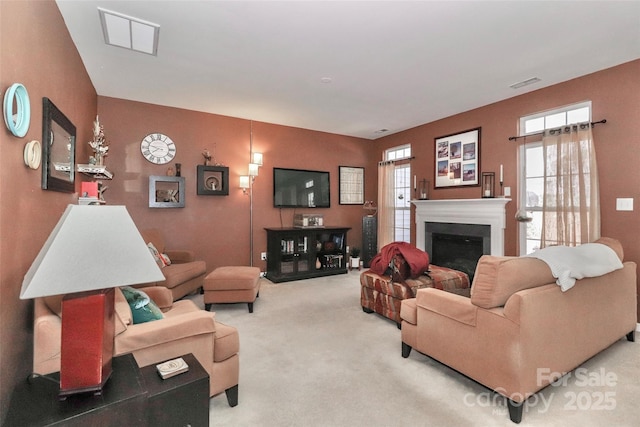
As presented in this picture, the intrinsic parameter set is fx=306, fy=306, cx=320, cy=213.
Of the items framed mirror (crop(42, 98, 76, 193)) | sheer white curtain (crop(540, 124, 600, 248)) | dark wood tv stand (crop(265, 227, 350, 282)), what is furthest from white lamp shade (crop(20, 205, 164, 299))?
sheer white curtain (crop(540, 124, 600, 248))

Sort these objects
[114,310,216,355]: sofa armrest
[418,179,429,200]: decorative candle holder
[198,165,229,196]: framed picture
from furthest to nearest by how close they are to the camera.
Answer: [418,179,429,200]: decorative candle holder → [198,165,229,196]: framed picture → [114,310,216,355]: sofa armrest

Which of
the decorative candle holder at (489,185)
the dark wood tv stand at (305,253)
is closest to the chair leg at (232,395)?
the dark wood tv stand at (305,253)

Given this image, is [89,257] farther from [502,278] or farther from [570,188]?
[570,188]

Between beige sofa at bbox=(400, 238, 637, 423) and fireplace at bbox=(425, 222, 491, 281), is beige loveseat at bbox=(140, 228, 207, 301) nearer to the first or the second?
beige sofa at bbox=(400, 238, 637, 423)

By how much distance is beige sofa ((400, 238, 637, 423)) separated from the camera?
1709mm

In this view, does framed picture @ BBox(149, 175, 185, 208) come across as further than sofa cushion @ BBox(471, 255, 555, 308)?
Yes

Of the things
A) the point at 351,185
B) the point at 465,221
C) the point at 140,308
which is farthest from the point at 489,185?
the point at 140,308

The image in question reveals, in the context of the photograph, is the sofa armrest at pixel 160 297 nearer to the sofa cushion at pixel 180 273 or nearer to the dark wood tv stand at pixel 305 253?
the sofa cushion at pixel 180 273

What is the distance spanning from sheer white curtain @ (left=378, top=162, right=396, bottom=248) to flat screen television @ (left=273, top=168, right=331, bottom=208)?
1.07 meters

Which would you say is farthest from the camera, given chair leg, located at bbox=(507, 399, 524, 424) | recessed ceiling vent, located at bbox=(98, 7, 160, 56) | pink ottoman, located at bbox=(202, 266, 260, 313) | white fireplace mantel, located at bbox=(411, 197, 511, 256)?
white fireplace mantel, located at bbox=(411, 197, 511, 256)

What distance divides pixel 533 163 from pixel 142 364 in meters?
4.53

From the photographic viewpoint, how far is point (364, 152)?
6469 mm

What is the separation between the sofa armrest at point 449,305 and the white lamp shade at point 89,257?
5.80 ft

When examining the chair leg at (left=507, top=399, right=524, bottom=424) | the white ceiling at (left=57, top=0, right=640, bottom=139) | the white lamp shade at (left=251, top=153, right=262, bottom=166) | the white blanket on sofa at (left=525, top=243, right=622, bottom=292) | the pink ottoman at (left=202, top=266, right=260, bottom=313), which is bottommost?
the chair leg at (left=507, top=399, right=524, bottom=424)
